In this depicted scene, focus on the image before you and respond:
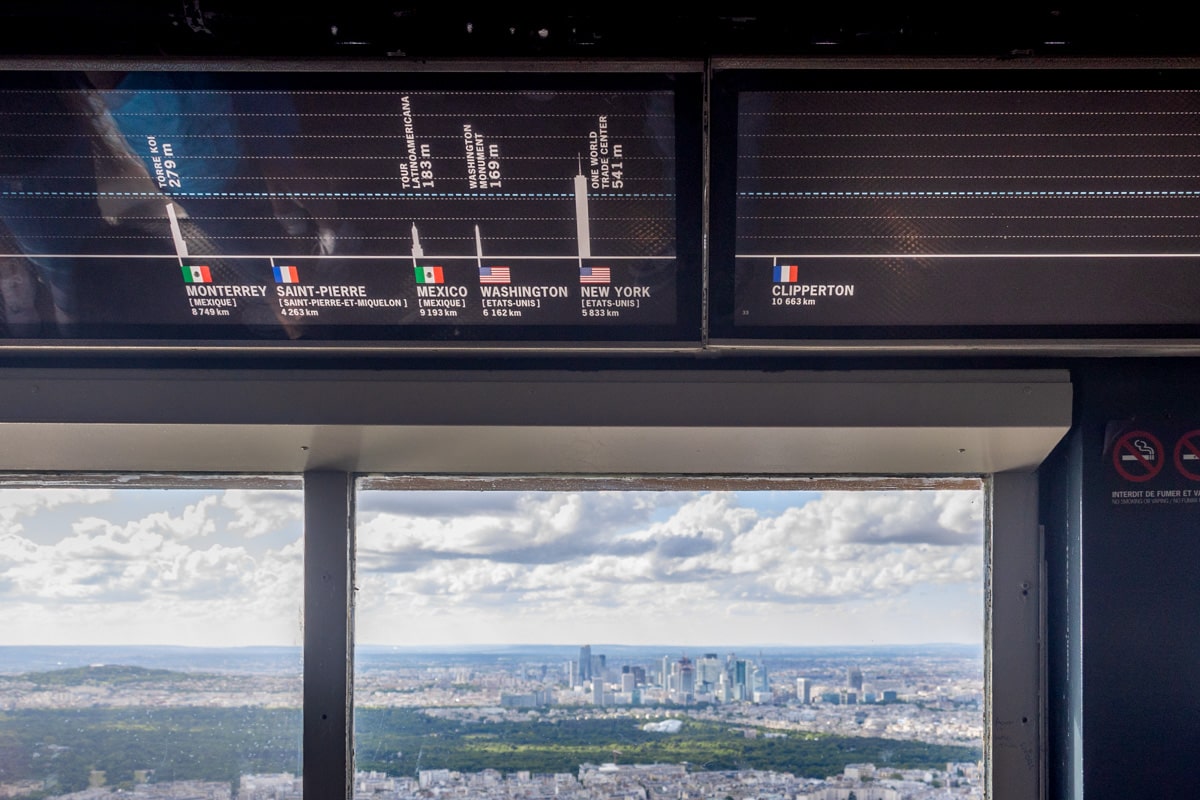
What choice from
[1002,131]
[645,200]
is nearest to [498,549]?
[645,200]

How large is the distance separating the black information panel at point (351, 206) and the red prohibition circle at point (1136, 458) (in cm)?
99

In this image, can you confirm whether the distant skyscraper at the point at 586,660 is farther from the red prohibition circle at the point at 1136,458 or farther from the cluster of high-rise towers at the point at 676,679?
the red prohibition circle at the point at 1136,458

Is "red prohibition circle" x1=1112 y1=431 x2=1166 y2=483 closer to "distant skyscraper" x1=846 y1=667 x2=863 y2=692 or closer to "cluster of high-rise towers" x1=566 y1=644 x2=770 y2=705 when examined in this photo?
"distant skyscraper" x1=846 y1=667 x2=863 y2=692

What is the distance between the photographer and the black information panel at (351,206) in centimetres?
180

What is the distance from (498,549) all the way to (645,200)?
3.27ft

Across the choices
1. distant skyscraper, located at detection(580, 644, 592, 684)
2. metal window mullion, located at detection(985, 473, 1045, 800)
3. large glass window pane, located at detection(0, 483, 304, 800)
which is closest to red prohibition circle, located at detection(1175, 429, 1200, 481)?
metal window mullion, located at detection(985, 473, 1045, 800)

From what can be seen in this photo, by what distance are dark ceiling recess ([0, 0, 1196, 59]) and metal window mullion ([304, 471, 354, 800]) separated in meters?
0.99

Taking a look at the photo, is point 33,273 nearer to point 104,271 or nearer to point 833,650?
point 104,271

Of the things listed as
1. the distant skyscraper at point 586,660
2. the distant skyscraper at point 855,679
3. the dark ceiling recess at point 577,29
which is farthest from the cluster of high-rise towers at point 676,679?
the dark ceiling recess at point 577,29

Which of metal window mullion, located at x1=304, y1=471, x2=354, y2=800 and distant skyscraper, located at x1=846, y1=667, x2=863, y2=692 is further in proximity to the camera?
distant skyscraper, located at x1=846, y1=667, x2=863, y2=692

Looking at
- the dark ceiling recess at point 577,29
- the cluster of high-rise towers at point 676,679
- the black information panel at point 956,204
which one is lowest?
the cluster of high-rise towers at point 676,679

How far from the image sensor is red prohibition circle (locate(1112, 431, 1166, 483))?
7.04ft

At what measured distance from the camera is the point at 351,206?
6.14 feet

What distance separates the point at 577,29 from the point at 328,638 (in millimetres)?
1433
